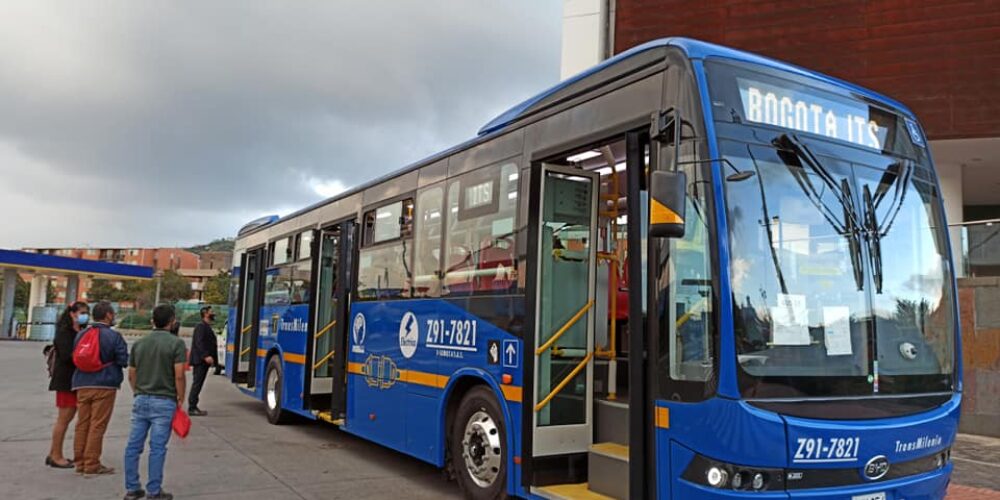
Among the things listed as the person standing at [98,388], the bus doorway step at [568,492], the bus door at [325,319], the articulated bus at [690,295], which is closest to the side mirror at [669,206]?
the articulated bus at [690,295]

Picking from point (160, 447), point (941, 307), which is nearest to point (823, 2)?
point (941, 307)

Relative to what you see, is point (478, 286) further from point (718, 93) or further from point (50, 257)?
point (50, 257)

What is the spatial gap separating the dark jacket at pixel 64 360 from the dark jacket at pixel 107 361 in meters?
0.46

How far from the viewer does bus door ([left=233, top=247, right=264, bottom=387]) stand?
1267 centimetres

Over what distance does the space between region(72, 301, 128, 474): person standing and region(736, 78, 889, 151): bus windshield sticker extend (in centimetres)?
612

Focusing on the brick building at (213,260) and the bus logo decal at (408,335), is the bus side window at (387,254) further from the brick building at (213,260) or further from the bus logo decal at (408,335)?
the brick building at (213,260)

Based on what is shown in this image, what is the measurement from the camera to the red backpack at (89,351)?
6.99 meters

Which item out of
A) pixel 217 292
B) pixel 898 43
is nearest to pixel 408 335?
pixel 898 43

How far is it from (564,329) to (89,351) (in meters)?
4.68

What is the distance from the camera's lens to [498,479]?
5902 mm

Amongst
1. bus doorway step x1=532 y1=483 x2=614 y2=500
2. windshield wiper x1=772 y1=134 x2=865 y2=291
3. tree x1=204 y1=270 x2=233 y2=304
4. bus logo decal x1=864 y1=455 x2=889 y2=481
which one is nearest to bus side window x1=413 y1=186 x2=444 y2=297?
bus doorway step x1=532 y1=483 x2=614 y2=500

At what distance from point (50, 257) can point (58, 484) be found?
35992 millimetres

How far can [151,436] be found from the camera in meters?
6.24

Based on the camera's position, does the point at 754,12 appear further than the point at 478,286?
Yes
